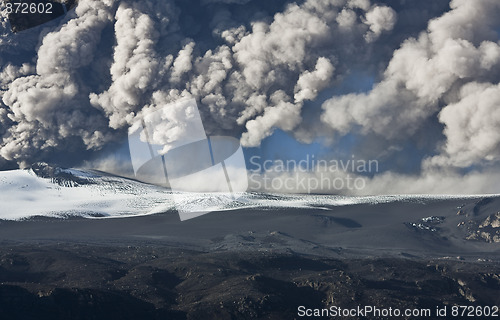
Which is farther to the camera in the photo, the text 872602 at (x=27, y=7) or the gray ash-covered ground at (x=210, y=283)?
the text 872602 at (x=27, y=7)

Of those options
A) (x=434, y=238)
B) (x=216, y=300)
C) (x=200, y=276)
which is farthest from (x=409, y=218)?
(x=216, y=300)

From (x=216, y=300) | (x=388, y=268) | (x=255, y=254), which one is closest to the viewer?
(x=216, y=300)

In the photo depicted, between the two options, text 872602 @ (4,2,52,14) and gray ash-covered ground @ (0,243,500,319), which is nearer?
gray ash-covered ground @ (0,243,500,319)

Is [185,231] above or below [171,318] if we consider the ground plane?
below

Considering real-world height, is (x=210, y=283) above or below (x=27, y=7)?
below

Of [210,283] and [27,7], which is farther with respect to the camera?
[27,7]

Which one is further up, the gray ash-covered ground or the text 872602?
the text 872602

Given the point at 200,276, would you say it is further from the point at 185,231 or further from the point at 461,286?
the point at 185,231

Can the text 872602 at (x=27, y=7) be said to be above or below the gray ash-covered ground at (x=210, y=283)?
above
